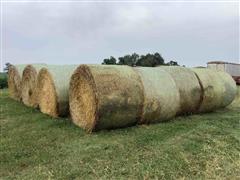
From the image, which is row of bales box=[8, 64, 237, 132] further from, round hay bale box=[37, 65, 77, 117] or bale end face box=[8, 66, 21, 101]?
bale end face box=[8, 66, 21, 101]

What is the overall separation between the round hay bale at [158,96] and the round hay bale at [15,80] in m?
6.21

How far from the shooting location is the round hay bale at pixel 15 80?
48.6 ft

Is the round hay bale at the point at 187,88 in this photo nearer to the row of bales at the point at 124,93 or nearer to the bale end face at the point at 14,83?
the row of bales at the point at 124,93

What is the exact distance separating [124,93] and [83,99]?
102 centimetres

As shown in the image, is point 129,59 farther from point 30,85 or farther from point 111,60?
point 30,85

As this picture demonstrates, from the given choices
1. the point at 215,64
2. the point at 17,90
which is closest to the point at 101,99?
the point at 17,90

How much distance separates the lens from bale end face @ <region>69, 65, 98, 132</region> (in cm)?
883

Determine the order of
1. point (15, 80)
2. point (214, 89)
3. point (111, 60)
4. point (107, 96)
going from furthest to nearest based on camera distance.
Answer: point (111, 60) < point (15, 80) < point (214, 89) < point (107, 96)


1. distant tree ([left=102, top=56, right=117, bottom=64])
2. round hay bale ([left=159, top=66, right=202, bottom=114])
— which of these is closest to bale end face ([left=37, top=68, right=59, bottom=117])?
round hay bale ([left=159, top=66, right=202, bottom=114])

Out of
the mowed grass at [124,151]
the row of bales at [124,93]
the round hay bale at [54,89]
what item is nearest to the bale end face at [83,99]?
the row of bales at [124,93]

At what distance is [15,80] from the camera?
1531 cm

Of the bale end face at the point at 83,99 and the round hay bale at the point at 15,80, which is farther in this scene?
the round hay bale at the point at 15,80

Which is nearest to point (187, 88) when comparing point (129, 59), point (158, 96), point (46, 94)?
point (158, 96)

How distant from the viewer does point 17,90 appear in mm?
14977
